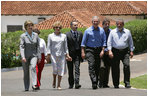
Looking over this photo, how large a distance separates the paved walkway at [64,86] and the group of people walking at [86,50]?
444 millimetres

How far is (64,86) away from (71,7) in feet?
120

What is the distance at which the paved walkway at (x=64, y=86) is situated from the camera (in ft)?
37.2

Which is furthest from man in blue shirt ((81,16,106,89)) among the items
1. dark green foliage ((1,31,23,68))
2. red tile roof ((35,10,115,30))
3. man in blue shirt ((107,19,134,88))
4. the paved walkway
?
red tile roof ((35,10,115,30))

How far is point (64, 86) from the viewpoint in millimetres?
15117

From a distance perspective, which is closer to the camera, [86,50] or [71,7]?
[86,50]

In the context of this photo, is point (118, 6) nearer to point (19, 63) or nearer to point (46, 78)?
point (19, 63)

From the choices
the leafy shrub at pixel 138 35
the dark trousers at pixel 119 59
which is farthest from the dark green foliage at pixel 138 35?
the dark trousers at pixel 119 59

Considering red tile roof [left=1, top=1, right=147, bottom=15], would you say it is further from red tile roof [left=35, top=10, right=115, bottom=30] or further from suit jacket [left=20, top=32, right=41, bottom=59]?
suit jacket [left=20, top=32, right=41, bottom=59]

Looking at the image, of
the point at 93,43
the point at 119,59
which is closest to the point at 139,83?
the point at 119,59

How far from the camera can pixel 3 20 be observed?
176 ft

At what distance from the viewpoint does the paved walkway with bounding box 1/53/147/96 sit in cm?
1135

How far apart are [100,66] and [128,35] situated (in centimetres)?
101

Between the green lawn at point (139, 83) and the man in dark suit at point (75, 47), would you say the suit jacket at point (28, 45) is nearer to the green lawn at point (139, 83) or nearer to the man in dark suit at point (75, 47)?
the man in dark suit at point (75, 47)

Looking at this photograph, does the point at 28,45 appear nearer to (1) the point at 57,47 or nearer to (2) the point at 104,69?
(1) the point at 57,47
